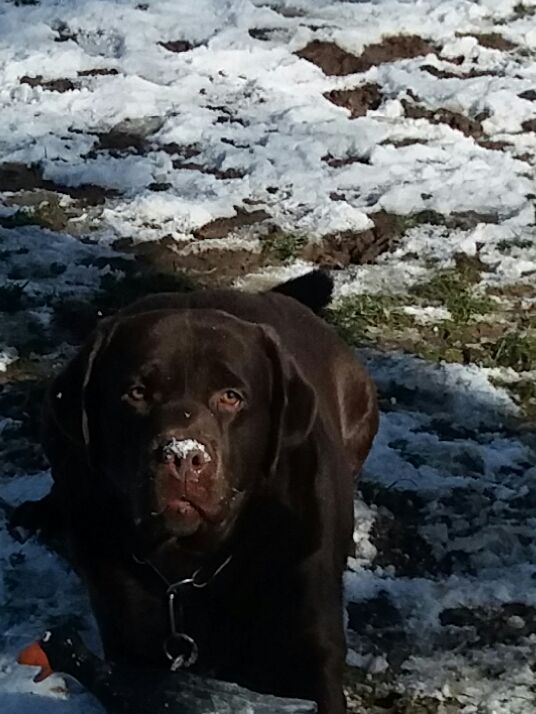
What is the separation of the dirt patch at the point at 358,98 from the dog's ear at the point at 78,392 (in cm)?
427

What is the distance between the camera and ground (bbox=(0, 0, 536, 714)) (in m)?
3.77

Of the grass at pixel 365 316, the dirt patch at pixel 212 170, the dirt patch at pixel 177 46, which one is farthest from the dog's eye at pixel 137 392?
the dirt patch at pixel 177 46

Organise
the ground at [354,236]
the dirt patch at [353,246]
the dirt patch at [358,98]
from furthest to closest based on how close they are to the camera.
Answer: the dirt patch at [358,98]
the dirt patch at [353,246]
the ground at [354,236]

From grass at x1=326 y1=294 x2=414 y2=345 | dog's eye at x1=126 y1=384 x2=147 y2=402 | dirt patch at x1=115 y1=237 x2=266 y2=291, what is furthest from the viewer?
dirt patch at x1=115 y1=237 x2=266 y2=291

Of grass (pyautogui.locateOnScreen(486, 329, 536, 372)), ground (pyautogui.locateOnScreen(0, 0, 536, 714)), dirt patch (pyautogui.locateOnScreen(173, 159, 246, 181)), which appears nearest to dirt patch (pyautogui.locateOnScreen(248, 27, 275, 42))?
ground (pyautogui.locateOnScreen(0, 0, 536, 714))

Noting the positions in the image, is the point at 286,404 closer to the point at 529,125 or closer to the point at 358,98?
the point at 529,125

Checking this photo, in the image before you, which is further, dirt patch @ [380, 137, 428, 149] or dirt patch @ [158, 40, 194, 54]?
dirt patch @ [158, 40, 194, 54]

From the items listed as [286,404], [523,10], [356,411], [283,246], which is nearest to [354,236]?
[283,246]

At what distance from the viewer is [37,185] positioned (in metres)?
6.48

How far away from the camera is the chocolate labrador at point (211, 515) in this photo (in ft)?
10.1

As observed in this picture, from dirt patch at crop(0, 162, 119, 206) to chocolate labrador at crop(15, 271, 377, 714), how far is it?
3103 millimetres

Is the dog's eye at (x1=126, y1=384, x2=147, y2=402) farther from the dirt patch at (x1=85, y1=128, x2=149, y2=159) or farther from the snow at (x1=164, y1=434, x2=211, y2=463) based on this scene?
the dirt patch at (x1=85, y1=128, x2=149, y2=159)

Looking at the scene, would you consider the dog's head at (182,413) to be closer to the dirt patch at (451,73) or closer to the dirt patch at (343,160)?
the dirt patch at (343,160)

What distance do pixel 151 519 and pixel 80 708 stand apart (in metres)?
0.59
